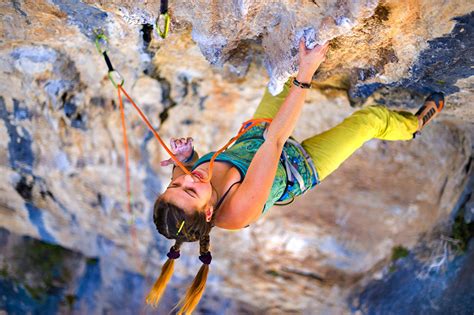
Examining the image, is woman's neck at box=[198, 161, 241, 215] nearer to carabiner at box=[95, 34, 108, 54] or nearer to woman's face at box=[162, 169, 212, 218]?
woman's face at box=[162, 169, 212, 218]

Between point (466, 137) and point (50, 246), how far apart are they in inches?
97.3

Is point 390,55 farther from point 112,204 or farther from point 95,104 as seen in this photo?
point 112,204

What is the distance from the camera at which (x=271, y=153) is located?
137 cm

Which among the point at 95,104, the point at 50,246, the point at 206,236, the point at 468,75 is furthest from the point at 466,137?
the point at 50,246

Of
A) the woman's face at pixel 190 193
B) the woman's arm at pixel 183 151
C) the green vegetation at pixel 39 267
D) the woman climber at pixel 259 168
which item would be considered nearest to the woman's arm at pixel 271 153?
the woman climber at pixel 259 168

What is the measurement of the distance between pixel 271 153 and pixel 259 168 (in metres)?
0.06

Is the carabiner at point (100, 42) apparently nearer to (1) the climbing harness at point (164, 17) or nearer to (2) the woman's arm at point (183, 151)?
(1) the climbing harness at point (164, 17)

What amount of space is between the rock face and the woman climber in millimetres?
133

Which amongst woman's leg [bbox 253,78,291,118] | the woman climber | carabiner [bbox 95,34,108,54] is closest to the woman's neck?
the woman climber

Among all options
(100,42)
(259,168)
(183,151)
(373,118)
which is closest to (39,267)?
(100,42)

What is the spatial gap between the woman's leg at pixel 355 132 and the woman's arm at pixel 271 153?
334mm

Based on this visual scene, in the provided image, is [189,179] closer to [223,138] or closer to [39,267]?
[223,138]

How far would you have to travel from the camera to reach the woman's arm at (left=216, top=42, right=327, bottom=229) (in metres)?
1.36

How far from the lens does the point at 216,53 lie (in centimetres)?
161
